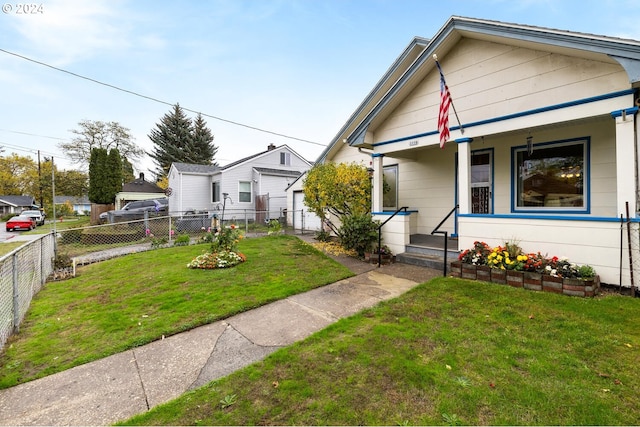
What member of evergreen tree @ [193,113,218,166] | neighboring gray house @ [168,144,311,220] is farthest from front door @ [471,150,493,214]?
evergreen tree @ [193,113,218,166]

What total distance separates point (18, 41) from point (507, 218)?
48.0 feet

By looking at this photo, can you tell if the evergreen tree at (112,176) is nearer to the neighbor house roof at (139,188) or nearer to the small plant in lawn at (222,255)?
the neighbor house roof at (139,188)

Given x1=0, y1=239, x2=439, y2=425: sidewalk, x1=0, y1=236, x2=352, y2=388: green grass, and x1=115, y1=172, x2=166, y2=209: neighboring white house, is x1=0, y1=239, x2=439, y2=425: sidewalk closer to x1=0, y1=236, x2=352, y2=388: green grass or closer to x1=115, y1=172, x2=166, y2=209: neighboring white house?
x1=0, y1=236, x2=352, y2=388: green grass

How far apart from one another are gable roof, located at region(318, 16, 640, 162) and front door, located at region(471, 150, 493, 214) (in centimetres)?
270

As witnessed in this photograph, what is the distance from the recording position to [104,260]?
879cm

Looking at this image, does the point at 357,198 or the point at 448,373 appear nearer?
the point at 448,373

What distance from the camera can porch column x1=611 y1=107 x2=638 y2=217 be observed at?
4270 millimetres

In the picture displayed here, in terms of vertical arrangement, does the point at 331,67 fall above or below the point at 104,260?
above

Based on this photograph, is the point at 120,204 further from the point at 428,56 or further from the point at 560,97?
the point at 560,97

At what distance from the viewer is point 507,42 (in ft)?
17.9

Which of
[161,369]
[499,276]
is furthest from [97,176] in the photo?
[499,276]

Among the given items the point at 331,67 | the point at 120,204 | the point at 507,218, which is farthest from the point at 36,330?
the point at 120,204

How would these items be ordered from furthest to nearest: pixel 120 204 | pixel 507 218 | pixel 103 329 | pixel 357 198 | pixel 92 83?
pixel 120 204 → pixel 92 83 → pixel 357 198 → pixel 507 218 → pixel 103 329

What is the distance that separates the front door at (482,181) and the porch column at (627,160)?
2.86 meters
